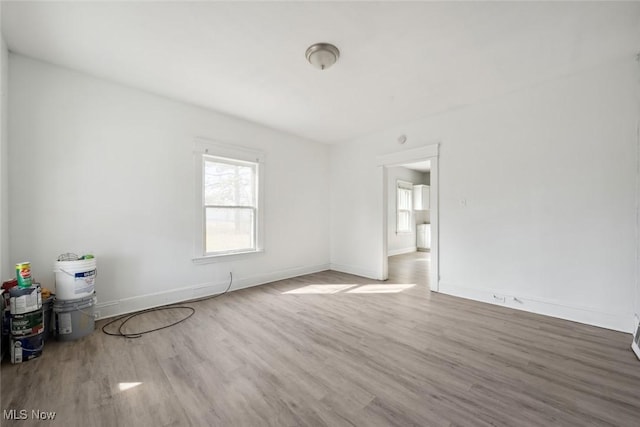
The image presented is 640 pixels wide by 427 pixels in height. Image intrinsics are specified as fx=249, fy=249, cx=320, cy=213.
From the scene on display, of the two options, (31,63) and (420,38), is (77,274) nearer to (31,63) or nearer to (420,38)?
(31,63)

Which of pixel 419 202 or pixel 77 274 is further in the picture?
pixel 419 202

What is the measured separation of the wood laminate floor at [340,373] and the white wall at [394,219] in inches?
177

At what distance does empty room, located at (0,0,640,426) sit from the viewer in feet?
5.90

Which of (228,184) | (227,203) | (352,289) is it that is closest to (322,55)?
(228,184)

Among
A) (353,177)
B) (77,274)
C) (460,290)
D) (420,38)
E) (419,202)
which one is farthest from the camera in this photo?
(419,202)

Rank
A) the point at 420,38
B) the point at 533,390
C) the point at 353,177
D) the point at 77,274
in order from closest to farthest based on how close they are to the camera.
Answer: the point at 533,390 < the point at 420,38 < the point at 77,274 < the point at 353,177

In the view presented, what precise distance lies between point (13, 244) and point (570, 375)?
5.07m

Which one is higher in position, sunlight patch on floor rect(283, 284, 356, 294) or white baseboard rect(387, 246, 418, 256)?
white baseboard rect(387, 246, 418, 256)

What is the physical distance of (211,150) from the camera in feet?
12.4

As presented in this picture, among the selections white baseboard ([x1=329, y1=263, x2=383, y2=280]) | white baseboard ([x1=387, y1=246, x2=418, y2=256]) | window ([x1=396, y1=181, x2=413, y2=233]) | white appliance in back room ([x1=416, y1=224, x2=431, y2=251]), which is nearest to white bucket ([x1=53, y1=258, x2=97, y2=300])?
white baseboard ([x1=329, y1=263, x2=383, y2=280])

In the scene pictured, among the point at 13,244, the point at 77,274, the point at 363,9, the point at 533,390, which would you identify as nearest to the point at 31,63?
the point at 13,244

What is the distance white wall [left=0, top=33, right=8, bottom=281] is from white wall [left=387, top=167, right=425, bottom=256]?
6.80 m

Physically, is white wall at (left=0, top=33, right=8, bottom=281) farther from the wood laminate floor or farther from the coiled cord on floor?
the coiled cord on floor

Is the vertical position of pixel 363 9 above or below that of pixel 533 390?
above
